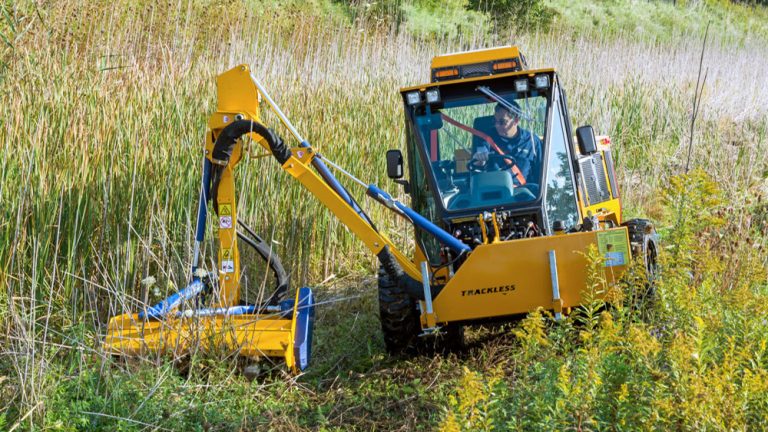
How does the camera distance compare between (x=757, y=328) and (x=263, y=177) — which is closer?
(x=757, y=328)

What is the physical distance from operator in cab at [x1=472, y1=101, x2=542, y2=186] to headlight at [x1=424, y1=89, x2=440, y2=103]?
0.33m

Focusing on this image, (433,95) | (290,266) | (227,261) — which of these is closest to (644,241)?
(433,95)

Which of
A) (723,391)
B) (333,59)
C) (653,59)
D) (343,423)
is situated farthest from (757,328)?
(653,59)

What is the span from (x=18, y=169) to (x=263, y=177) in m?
1.92

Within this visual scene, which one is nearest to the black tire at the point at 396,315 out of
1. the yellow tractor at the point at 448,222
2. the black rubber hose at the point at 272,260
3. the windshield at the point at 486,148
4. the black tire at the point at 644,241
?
the yellow tractor at the point at 448,222

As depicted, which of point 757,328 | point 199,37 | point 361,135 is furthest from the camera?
point 199,37

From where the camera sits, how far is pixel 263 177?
7.31 metres

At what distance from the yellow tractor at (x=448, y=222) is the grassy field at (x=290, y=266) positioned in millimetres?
219

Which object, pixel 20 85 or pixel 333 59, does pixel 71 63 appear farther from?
pixel 333 59

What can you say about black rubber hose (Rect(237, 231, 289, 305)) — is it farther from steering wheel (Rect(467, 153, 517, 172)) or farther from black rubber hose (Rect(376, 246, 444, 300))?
steering wheel (Rect(467, 153, 517, 172))

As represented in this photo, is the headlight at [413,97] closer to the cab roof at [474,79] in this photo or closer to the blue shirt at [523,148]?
the cab roof at [474,79]

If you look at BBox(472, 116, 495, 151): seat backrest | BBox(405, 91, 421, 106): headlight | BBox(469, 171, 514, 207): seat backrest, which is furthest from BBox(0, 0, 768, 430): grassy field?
BBox(405, 91, 421, 106): headlight

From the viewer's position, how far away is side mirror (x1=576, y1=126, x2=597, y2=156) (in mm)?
5918

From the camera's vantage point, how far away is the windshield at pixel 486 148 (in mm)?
5840
